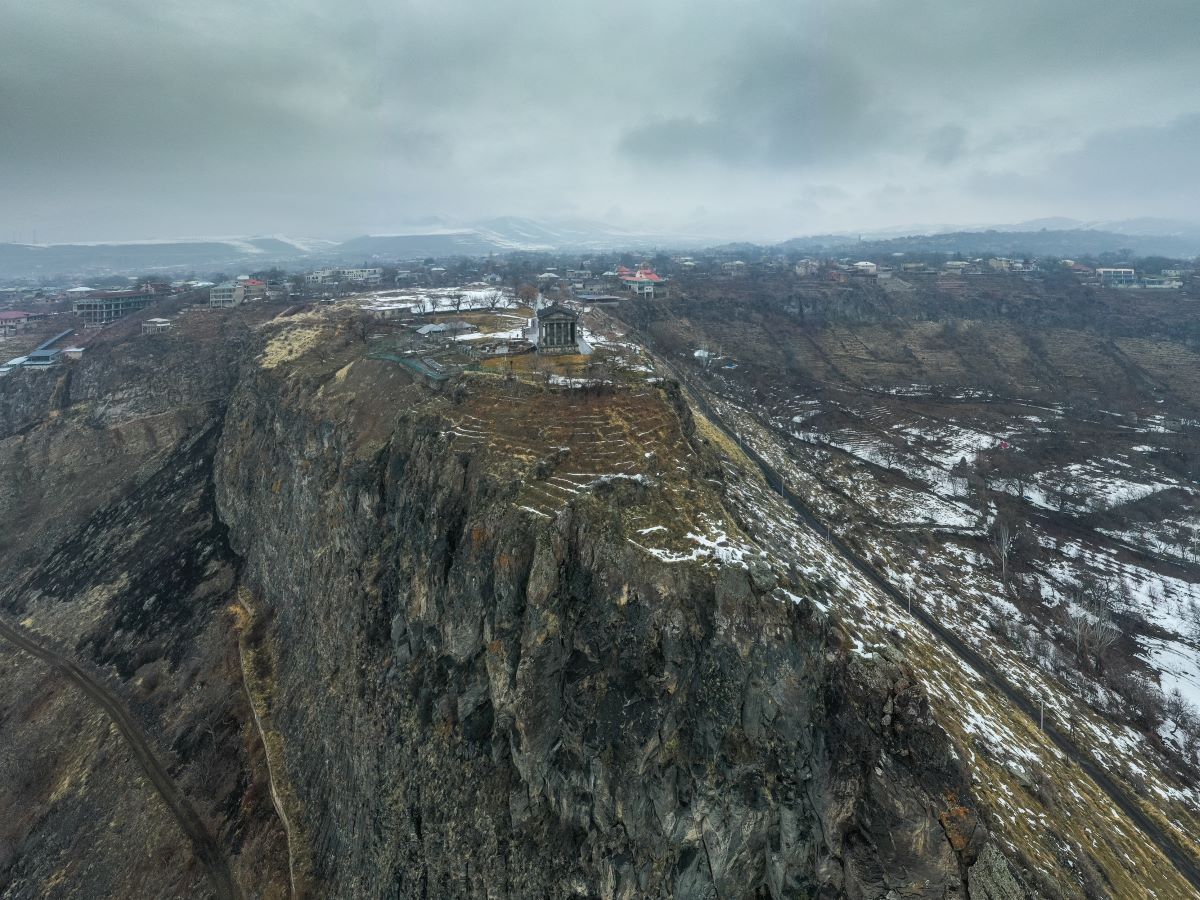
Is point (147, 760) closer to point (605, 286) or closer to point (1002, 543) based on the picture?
point (1002, 543)

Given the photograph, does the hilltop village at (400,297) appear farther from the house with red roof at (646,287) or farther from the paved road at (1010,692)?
the paved road at (1010,692)

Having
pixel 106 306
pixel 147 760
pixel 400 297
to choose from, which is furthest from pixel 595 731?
pixel 106 306

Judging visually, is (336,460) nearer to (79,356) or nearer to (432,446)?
(432,446)

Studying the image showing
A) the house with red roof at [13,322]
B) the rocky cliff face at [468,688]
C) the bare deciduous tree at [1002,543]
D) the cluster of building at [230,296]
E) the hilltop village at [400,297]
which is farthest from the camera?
the cluster of building at [230,296]

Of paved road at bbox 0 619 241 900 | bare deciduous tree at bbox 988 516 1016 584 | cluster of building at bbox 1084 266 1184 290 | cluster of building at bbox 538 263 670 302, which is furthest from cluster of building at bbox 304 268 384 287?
cluster of building at bbox 1084 266 1184 290

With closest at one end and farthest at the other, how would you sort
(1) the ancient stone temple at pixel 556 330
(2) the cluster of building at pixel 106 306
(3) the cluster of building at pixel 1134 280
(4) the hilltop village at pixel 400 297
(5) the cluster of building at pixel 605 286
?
(1) the ancient stone temple at pixel 556 330 < (4) the hilltop village at pixel 400 297 < (2) the cluster of building at pixel 106 306 < (5) the cluster of building at pixel 605 286 < (3) the cluster of building at pixel 1134 280

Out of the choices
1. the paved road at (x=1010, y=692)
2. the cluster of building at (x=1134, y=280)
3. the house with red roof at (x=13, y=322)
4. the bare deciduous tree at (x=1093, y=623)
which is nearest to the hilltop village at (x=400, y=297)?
the house with red roof at (x=13, y=322)

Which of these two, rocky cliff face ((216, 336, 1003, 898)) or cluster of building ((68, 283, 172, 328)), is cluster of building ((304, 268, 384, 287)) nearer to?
cluster of building ((68, 283, 172, 328))
